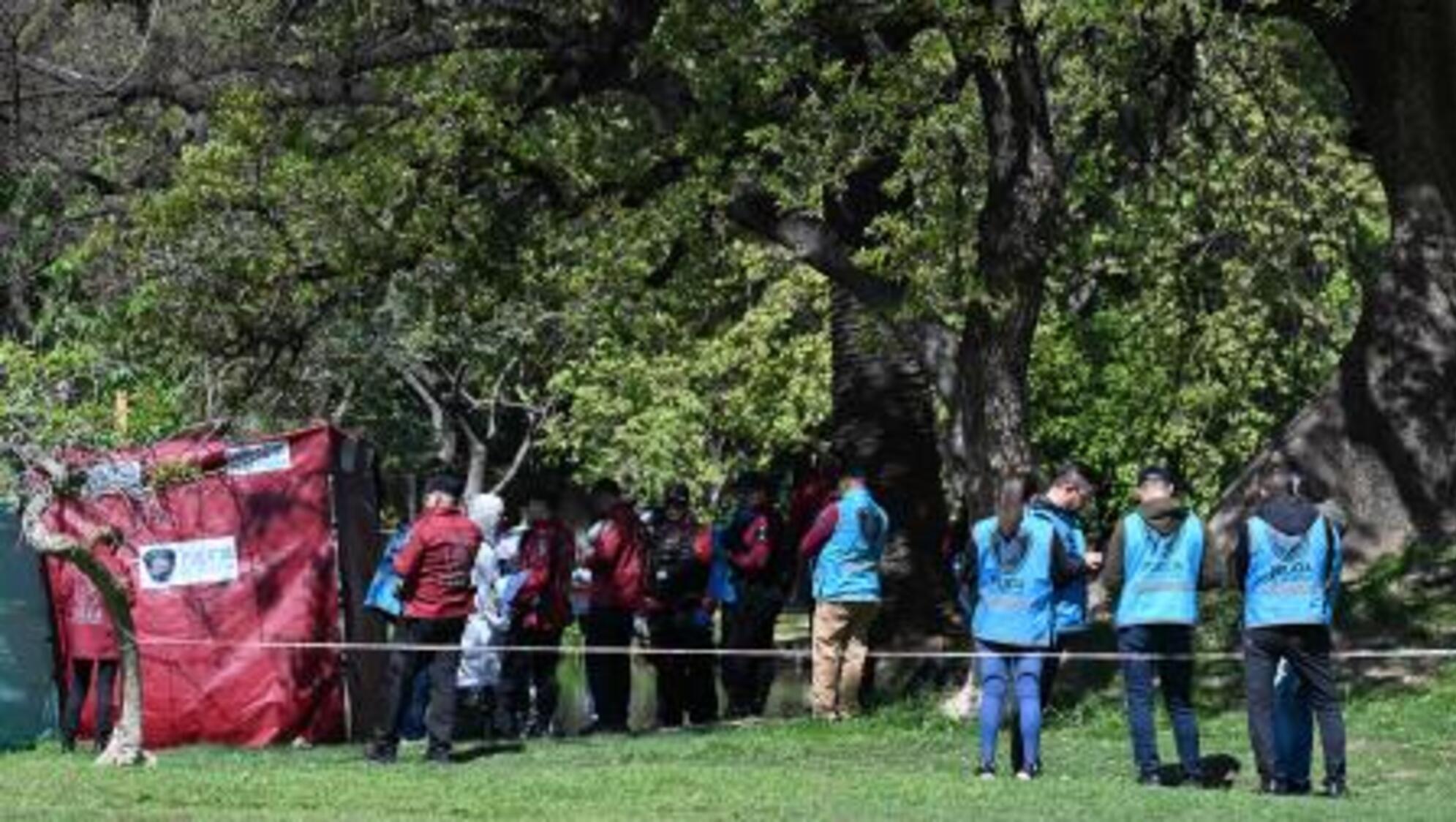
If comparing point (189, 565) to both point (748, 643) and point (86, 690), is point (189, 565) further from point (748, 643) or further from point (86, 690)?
point (748, 643)

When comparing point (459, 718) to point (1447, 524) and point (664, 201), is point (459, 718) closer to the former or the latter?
point (664, 201)

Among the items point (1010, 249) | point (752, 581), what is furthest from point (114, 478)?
point (1010, 249)

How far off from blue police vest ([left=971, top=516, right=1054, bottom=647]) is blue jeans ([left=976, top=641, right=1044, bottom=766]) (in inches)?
3.5

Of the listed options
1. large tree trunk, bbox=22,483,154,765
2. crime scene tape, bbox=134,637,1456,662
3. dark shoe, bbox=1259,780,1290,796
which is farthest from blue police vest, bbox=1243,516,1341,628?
large tree trunk, bbox=22,483,154,765

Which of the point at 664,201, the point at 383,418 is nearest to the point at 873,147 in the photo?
the point at 664,201

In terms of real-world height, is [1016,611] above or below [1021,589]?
below

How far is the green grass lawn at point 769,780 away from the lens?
44.9ft

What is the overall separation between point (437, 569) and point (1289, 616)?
229 inches

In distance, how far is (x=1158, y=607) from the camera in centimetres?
1520

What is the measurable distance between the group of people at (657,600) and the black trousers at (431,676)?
13 centimetres

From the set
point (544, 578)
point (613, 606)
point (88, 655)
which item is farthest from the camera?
point (613, 606)

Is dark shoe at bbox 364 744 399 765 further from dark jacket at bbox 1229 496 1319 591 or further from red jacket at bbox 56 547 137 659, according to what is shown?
dark jacket at bbox 1229 496 1319 591

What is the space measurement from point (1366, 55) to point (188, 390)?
32.6 feet

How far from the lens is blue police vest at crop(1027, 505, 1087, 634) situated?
15.8m
